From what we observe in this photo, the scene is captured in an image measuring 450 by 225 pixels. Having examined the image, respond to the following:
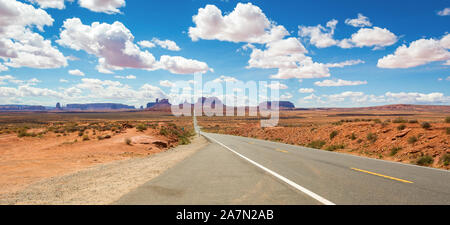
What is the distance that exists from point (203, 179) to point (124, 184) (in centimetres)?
228

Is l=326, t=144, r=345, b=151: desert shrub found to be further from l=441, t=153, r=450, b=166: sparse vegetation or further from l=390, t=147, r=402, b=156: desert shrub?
l=441, t=153, r=450, b=166: sparse vegetation

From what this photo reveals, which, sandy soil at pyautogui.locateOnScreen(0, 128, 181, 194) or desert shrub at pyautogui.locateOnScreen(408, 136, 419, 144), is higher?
desert shrub at pyautogui.locateOnScreen(408, 136, 419, 144)

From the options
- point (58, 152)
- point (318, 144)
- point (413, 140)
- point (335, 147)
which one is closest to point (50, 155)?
point (58, 152)

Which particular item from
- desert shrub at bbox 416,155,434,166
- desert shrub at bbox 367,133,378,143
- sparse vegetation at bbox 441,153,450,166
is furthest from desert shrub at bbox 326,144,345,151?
sparse vegetation at bbox 441,153,450,166

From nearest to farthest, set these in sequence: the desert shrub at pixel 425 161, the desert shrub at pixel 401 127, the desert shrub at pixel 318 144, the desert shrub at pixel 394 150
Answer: the desert shrub at pixel 425 161 → the desert shrub at pixel 394 150 → the desert shrub at pixel 401 127 → the desert shrub at pixel 318 144

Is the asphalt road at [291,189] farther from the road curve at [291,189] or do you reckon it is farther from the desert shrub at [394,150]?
the desert shrub at [394,150]

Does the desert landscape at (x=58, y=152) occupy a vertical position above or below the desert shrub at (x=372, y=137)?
below

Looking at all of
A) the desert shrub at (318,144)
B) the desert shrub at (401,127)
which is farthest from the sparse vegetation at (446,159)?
the desert shrub at (318,144)

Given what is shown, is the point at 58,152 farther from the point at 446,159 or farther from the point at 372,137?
the point at 372,137

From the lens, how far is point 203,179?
7.59 meters

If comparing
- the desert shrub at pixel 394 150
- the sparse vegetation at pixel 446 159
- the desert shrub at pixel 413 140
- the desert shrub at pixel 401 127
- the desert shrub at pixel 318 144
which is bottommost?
the desert shrub at pixel 318 144
